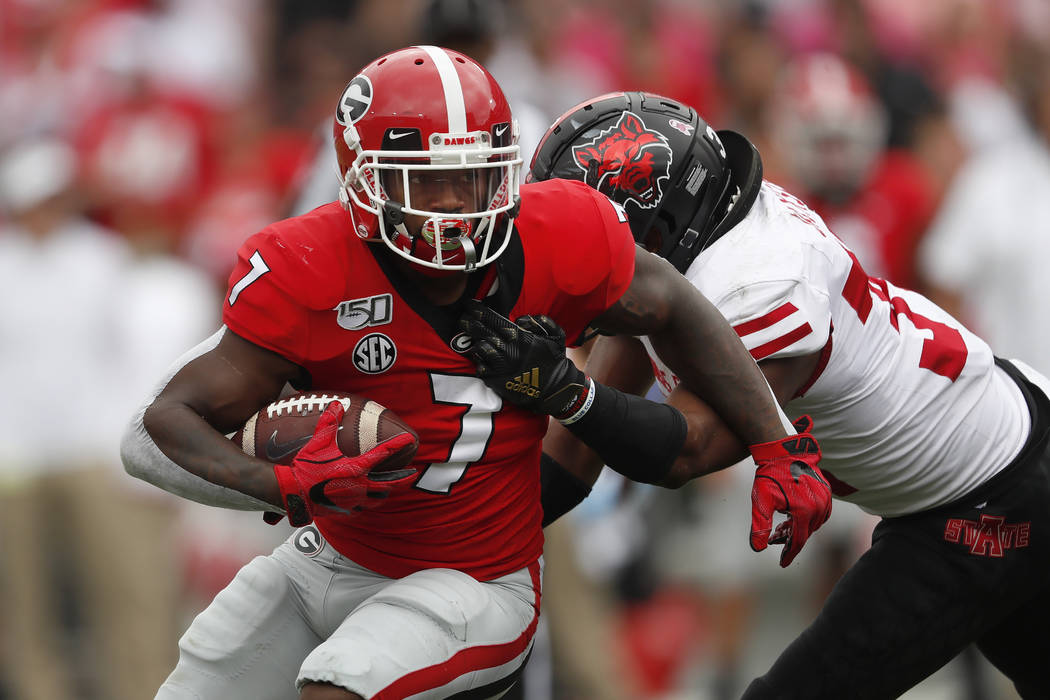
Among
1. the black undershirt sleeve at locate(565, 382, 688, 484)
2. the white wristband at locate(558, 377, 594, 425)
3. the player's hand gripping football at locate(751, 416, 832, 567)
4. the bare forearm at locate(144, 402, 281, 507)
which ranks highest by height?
the bare forearm at locate(144, 402, 281, 507)

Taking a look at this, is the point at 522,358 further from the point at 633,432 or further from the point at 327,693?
the point at 327,693

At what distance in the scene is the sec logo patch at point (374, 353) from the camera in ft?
10.5

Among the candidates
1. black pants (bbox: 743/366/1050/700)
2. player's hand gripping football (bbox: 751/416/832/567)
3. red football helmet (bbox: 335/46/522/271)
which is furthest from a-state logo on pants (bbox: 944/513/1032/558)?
red football helmet (bbox: 335/46/522/271)

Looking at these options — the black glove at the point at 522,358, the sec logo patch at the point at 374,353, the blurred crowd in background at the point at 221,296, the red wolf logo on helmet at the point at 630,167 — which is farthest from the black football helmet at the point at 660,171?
the blurred crowd in background at the point at 221,296

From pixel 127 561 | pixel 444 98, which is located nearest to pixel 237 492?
pixel 444 98

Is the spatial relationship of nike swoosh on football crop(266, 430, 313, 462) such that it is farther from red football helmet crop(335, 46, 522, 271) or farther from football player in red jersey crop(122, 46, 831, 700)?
red football helmet crop(335, 46, 522, 271)

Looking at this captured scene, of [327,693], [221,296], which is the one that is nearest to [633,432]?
[327,693]

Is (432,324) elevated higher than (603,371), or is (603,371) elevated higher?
(432,324)

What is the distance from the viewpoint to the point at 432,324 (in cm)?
325

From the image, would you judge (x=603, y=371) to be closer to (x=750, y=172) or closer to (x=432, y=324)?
(x=750, y=172)

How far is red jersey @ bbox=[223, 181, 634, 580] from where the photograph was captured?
314cm

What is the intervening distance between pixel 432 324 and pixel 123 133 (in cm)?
407

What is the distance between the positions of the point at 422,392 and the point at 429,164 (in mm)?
481

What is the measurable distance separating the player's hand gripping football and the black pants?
0.52 m
